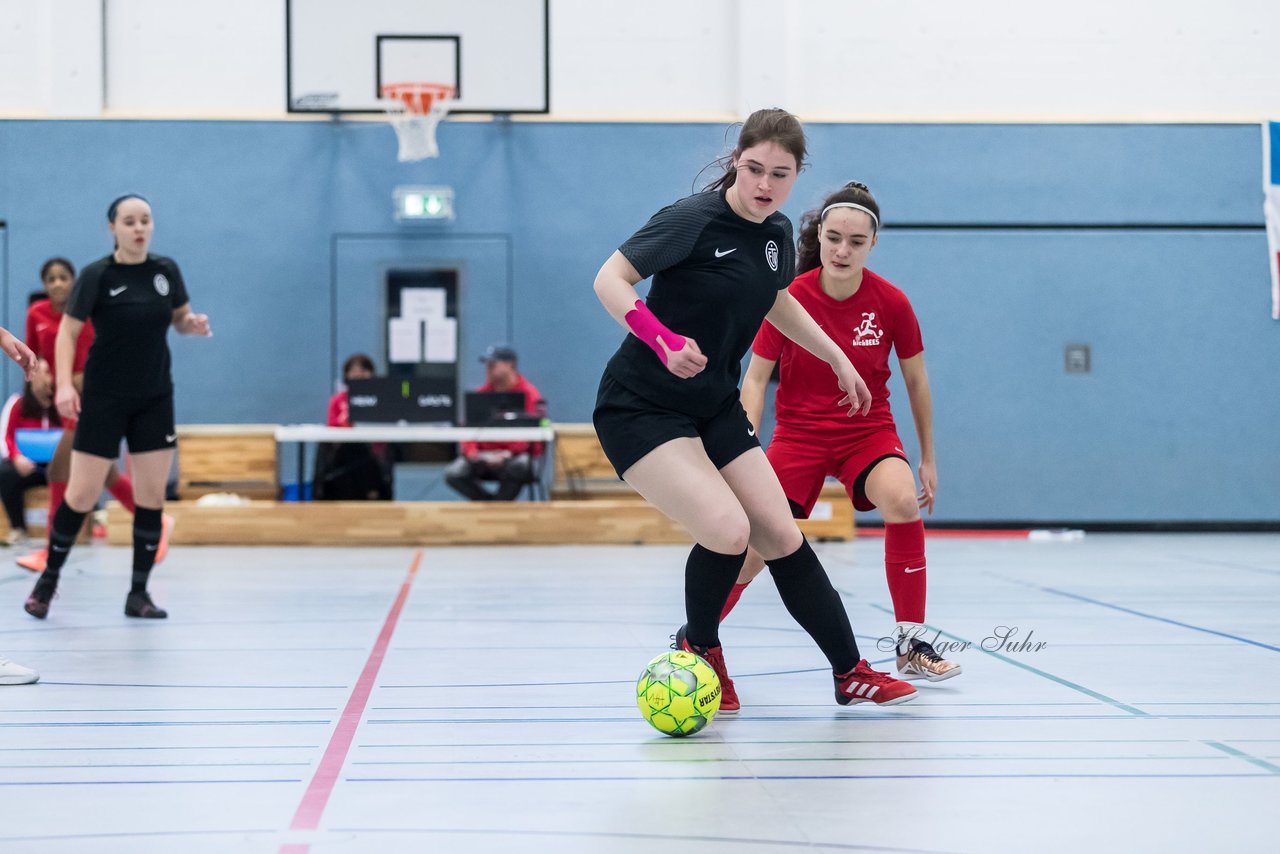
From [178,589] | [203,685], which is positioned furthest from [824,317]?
[178,589]

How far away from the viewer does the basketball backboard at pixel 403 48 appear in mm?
10547

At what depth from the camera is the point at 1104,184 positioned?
11344mm

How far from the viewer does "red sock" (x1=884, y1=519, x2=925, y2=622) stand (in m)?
3.89

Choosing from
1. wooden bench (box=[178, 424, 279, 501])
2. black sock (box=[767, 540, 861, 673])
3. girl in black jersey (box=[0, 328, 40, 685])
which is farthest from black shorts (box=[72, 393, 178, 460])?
wooden bench (box=[178, 424, 279, 501])

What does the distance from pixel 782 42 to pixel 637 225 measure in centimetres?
210

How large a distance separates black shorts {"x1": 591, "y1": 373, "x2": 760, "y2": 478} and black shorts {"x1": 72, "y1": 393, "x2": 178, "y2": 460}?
8.55ft

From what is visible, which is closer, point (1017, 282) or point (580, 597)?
point (580, 597)

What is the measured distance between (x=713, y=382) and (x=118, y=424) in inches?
119

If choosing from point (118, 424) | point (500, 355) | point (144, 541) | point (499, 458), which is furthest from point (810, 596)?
point (500, 355)

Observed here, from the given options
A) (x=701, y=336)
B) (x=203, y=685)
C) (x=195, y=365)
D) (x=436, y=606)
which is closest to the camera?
(x=701, y=336)

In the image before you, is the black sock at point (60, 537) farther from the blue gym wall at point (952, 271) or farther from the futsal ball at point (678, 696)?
the blue gym wall at point (952, 271)

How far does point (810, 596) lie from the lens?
3.34 metres

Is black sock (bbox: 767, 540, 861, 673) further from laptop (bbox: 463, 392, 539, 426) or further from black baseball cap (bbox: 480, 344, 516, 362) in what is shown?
black baseball cap (bbox: 480, 344, 516, 362)

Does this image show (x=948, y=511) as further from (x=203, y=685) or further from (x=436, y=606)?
(x=203, y=685)
